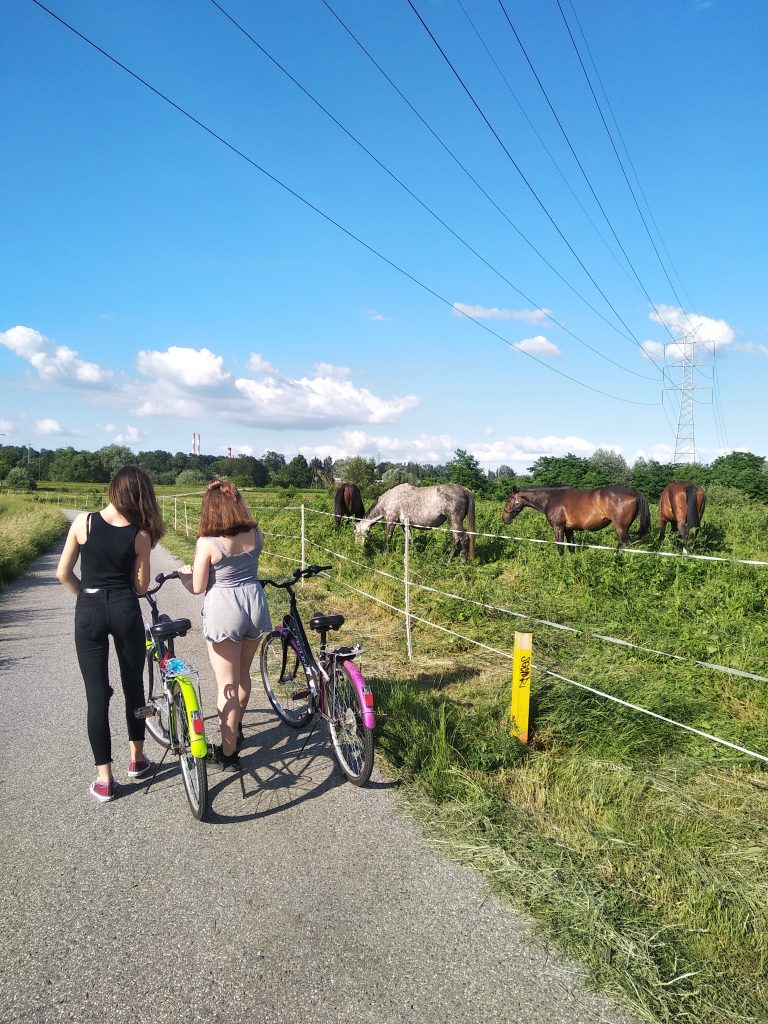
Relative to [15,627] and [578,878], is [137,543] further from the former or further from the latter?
[15,627]

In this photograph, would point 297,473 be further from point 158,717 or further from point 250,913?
point 250,913

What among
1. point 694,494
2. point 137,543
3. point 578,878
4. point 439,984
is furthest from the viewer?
point 694,494

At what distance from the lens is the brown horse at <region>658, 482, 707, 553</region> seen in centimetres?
1251

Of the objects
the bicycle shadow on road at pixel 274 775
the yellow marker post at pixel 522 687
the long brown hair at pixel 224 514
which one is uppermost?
the long brown hair at pixel 224 514

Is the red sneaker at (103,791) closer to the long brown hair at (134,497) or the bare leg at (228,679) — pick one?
the bare leg at (228,679)

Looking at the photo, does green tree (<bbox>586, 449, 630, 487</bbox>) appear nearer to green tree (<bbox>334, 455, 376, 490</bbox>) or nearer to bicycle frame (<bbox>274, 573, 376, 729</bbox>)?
green tree (<bbox>334, 455, 376, 490</bbox>)

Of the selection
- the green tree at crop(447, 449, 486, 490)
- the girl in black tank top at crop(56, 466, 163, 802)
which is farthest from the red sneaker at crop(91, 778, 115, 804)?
the green tree at crop(447, 449, 486, 490)

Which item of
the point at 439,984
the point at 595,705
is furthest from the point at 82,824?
the point at 595,705

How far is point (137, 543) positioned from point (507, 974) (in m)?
2.59

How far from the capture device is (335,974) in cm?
218

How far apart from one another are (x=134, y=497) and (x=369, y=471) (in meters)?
48.8

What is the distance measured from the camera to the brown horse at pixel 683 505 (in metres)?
12.5

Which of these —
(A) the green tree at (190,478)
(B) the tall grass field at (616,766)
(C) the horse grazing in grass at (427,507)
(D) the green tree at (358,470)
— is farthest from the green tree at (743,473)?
(A) the green tree at (190,478)

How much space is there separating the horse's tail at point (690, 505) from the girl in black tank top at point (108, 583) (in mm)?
11621
